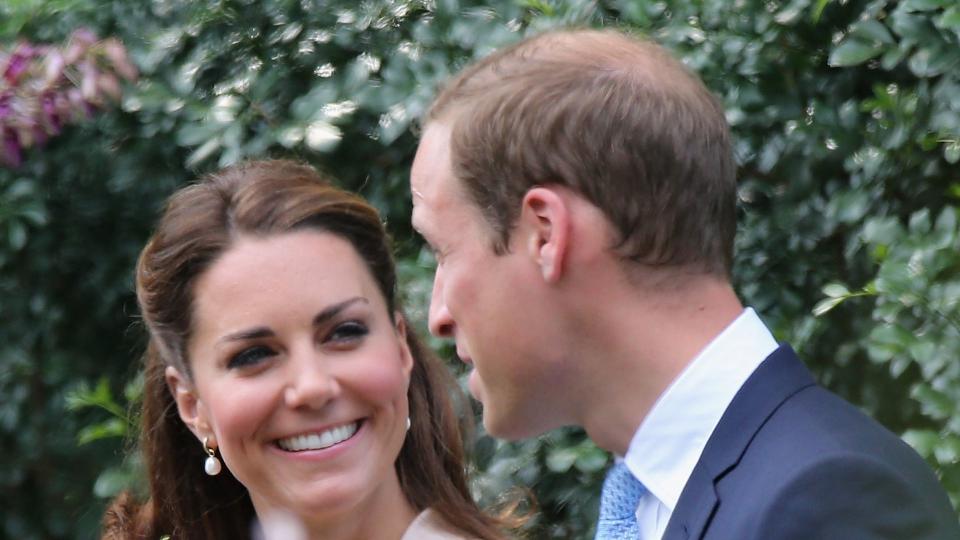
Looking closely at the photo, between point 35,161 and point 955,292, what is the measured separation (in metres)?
3.05

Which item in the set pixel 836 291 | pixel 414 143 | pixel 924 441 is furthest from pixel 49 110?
pixel 924 441

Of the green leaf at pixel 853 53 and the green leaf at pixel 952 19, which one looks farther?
the green leaf at pixel 853 53

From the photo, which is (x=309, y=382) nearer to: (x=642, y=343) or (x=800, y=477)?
(x=642, y=343)

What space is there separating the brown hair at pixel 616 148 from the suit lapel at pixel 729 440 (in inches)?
7.7

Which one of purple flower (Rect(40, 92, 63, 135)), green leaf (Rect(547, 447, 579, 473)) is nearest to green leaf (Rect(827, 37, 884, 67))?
green leaf (Rect(547, 447, 579, 473))

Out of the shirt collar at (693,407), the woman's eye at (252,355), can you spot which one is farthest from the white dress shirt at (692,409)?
the woman's eye at (252,355)

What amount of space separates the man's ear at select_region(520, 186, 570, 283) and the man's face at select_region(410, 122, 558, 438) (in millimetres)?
23

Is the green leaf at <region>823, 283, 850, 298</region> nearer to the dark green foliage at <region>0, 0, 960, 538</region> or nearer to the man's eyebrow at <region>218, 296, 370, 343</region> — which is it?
the dark green foliage at <region>0, 0, 960, 538</region>

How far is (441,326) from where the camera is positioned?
97.7 inches

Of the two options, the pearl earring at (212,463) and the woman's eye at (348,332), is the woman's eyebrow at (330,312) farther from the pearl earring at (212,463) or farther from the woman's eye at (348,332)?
the pearl earring at (212,463)

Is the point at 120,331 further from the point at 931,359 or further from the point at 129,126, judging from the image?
the point at 931,359

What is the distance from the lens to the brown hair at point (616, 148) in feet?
7.20

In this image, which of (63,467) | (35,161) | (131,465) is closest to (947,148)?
(131,465)

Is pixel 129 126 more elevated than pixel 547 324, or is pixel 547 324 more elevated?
pixel 547 324
